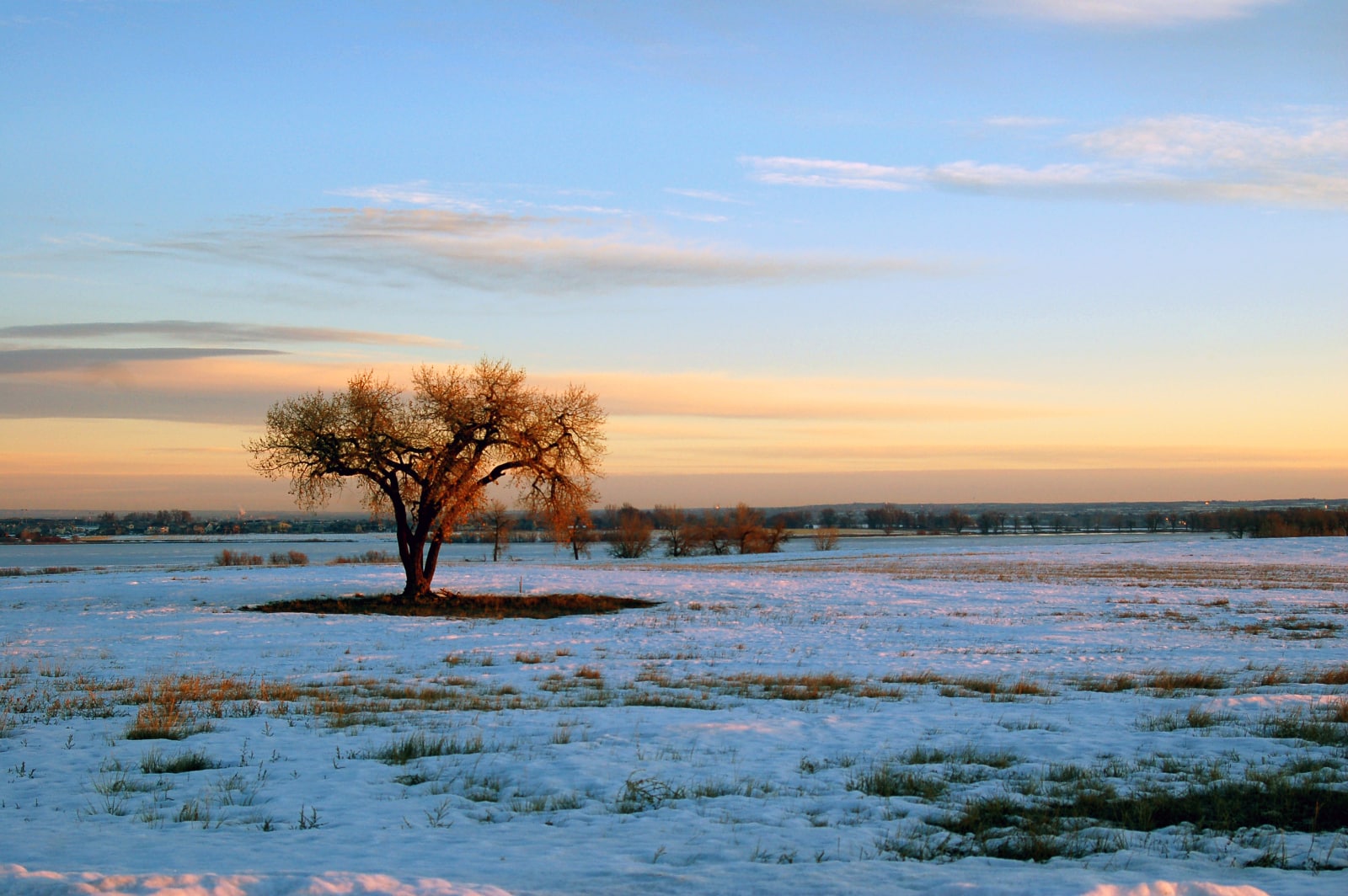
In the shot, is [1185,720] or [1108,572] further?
[1108,572]

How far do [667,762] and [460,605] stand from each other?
22.2m

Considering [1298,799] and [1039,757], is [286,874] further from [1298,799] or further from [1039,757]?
[1298,799]

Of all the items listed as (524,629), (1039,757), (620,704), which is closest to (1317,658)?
(1039,757)

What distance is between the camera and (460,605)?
30.5 m

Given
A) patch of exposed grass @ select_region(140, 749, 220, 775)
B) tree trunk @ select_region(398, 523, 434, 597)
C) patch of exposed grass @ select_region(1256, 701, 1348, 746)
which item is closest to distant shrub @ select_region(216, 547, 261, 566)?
tree trunk @ select_region(398, 523, 434, 597)

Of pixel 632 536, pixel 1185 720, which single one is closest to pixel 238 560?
pixel 632 536

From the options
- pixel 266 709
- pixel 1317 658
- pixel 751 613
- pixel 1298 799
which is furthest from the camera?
pixel 751 613

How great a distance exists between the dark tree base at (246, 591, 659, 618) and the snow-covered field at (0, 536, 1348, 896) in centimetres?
623

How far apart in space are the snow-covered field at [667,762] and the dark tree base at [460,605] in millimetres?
6232

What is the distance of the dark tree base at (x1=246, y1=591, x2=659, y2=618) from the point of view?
28.6 m

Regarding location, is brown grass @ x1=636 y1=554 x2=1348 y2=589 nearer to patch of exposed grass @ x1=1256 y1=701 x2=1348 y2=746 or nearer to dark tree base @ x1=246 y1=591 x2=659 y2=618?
dark tree base @ x1=246 y1=591 x2=659 y2=618

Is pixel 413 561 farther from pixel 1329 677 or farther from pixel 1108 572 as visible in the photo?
pixel 1108 572

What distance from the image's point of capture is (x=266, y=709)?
39.9ft

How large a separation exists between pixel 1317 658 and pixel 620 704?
540 inches
